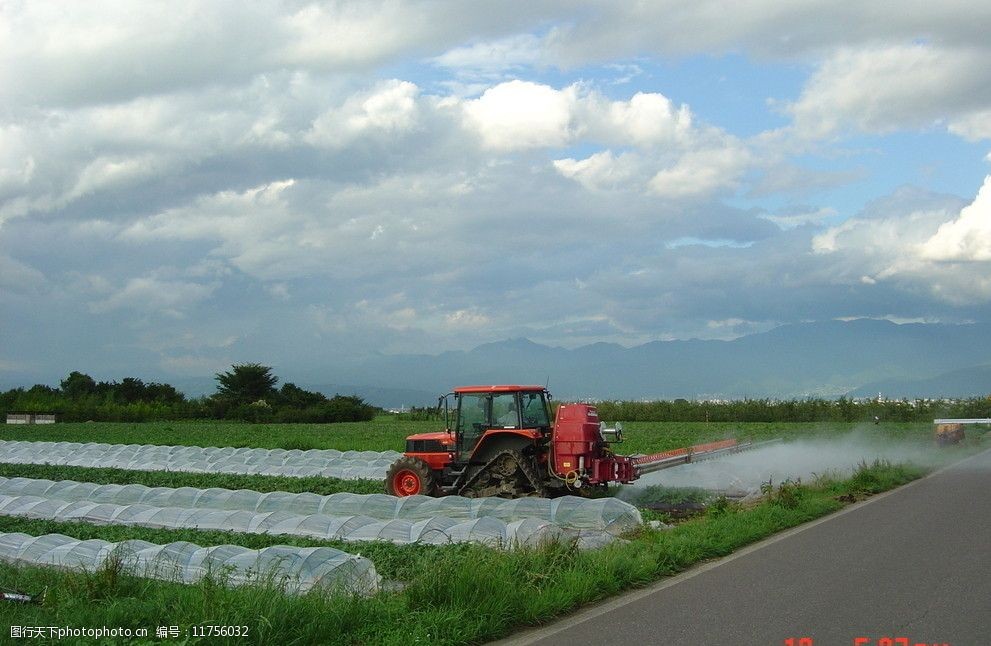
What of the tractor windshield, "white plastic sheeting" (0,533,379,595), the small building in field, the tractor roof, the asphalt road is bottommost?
the asphalt road

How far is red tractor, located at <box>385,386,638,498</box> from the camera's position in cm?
1661

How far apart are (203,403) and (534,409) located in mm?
56366

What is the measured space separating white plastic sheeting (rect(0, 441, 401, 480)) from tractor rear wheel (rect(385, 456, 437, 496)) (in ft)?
14.6

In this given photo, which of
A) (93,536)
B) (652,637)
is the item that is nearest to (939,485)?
(652,637)

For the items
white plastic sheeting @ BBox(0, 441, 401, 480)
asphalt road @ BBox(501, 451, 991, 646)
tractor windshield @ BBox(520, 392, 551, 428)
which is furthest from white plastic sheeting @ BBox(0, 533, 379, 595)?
white plastic sheeting @ BBox(0, 441, 401, 480)

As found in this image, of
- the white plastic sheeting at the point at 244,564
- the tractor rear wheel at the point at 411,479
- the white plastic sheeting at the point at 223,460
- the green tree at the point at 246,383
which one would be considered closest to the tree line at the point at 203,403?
the green tree at the point at 246,383

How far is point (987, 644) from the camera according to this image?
6.91m

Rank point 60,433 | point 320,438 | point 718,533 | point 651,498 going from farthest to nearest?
point 60,433 → point 320,438 → point 651,498 → point 718,533

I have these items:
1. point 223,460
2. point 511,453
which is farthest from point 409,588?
point 223,460

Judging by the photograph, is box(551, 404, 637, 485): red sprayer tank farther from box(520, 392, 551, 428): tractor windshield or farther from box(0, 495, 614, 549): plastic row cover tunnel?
box(0, 495, 614, 549): plastic row cover tunnel

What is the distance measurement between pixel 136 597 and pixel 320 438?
33612 mm

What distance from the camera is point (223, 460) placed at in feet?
86.0

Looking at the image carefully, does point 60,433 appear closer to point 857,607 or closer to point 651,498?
point 651,498

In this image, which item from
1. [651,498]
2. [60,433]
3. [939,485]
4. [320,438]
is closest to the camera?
[651,498]
